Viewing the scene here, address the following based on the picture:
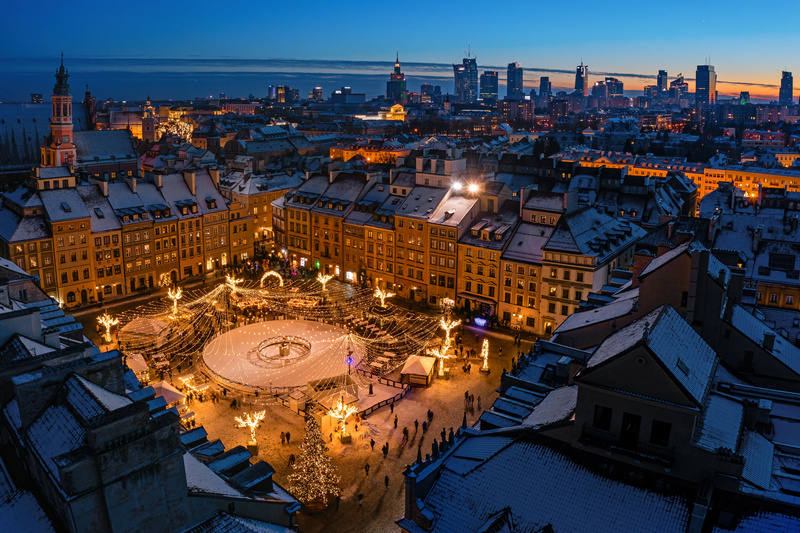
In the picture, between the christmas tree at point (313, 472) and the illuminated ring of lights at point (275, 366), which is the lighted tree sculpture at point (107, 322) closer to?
the illuminated ring of lights at point (275, 366)

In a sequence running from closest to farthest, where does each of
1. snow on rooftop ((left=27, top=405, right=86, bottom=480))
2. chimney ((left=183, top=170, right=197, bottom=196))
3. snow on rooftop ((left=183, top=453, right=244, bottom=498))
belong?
snow on rooftop ((left=27, top=405, right=86, bottom=480))
snow on rooftop ((left=183, top=453, right=244, bottom=498))
chimney ((left=183, top=170, right=197, bottom=196))

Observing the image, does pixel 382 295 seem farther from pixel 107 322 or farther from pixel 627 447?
pixel 627 447

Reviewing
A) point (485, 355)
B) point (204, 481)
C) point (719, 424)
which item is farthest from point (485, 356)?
Result: point (204, 481)

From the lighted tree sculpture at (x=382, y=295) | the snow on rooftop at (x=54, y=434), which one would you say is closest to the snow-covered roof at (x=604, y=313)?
the lighted tree sculpture at (x=382, y=295)

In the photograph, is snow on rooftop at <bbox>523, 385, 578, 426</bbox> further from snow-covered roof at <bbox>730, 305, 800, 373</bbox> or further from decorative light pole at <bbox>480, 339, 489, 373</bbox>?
decorative light pole at <bbox>480, 339, 489, 373</bbox>

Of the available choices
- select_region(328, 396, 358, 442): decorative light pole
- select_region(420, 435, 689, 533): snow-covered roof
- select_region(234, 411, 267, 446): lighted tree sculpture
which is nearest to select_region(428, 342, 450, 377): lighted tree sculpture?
select_region(328, 396, 358, 442): decorative light pole
